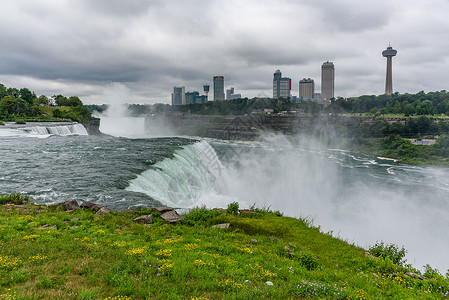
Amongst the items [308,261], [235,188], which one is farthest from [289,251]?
[235,188]

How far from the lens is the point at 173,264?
5.39 meters

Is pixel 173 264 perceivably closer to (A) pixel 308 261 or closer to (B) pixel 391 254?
(A) pixel 308 261

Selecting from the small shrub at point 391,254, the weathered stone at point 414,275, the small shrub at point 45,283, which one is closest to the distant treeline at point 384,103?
the small shrub at point 391,254

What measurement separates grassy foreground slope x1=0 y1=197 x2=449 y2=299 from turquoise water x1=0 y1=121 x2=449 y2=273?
134 inches

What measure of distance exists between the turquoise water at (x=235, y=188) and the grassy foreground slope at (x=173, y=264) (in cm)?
341

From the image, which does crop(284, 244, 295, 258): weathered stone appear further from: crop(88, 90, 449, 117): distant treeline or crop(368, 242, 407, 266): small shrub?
crop(88, 90, 449, 117): distant treeline

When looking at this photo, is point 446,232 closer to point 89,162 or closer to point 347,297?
point 347,297

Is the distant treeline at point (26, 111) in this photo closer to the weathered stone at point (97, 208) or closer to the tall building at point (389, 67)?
the weathered stone at point (97, 208)

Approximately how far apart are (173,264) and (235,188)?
19273mm

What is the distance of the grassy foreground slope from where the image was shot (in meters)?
4.55

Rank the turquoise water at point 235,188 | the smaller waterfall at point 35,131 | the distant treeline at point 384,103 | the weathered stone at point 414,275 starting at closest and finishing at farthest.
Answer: the weathered stone at point 414,275 < the turquoise water at point 235,188 < the smaller waterfall at point 35,131 < the distant treeline at point 384,103

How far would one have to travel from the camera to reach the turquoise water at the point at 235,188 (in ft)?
45.2

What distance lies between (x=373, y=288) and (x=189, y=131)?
87.4 m

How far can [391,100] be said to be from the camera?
10400cm
